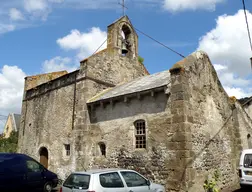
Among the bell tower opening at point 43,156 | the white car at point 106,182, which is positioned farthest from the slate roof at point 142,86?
the bell tower opening at point 43,156

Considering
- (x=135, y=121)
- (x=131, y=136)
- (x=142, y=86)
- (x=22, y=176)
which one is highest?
(x=142, y=86)

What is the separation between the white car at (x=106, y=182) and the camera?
259 inches

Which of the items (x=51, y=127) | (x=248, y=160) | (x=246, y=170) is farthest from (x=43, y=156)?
(x=248, y=160)

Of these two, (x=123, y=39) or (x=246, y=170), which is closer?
(x=246, y=170)

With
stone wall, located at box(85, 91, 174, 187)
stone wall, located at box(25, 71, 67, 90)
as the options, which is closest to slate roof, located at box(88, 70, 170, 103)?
stone wall, located at box(85, 91, 174, 187)

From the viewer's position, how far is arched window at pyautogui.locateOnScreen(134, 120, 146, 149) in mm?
11055

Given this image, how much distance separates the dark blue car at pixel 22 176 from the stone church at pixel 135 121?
2.58 m

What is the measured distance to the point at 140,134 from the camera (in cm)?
1116

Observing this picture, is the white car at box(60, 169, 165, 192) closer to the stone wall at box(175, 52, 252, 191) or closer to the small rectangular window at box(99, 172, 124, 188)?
the small rectangular window at box(99, 172, 124, 188)

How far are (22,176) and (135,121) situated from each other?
5.41 metres

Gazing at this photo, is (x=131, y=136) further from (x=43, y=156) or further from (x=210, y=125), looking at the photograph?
(x=43, y=156)

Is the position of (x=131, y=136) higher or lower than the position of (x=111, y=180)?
higher

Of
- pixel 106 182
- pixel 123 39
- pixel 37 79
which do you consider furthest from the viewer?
pixel 37 79

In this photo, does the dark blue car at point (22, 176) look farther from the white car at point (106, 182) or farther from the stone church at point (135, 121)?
the white car at point (106, 182)
